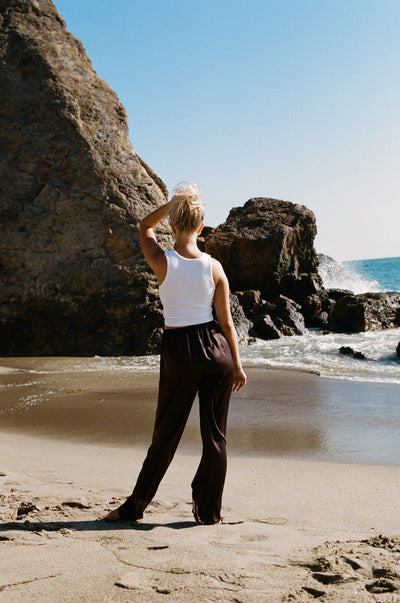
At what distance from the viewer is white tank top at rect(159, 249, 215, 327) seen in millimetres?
3297

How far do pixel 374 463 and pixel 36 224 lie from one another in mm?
8788

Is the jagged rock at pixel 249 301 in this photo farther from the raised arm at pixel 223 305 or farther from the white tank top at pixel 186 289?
the white tank top at pixel 186 289

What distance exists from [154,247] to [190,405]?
2.96ft

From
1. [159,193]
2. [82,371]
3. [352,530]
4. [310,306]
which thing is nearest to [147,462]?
[352,530]

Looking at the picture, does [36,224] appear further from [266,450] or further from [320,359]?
[266,450]

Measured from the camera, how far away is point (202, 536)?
2994 mm

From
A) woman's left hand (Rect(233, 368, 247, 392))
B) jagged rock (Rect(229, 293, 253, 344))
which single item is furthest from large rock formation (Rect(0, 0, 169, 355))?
woman's left hand (Rect(233, 368, 247, 392))

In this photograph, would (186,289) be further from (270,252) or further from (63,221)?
(270,252)

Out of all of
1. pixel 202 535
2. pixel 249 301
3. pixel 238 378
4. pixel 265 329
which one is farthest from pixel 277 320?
pixel 202 535

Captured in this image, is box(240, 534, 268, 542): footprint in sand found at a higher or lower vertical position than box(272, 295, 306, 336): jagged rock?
lower

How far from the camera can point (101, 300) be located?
11.6m

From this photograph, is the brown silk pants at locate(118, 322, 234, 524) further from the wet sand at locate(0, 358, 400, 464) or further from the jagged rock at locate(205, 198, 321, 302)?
the jagged rock at locate(205, 198, 321, 302)

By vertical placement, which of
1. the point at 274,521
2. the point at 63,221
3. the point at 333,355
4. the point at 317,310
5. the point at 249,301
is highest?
the point at 63,221

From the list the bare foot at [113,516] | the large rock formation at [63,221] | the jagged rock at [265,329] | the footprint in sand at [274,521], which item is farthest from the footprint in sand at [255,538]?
the jagged rock at [265,329]
